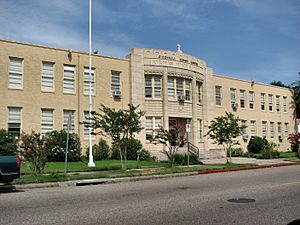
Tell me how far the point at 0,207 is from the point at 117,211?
10.1 ft

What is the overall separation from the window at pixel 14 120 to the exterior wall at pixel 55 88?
27 centimetres

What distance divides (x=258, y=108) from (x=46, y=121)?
2722cm

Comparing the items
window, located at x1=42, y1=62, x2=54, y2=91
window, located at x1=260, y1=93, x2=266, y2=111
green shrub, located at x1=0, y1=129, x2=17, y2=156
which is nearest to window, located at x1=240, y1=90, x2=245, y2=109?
window, located at x1=260, y1=93, x2=266, y2=111

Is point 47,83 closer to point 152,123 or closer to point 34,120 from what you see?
point 34,120

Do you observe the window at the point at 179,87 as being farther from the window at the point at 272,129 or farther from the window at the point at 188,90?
the window at the point at 272,129

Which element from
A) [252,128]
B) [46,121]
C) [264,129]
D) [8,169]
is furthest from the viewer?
[264,129]

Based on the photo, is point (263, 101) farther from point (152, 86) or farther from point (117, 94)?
point (117, 94)

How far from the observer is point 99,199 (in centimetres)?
1095

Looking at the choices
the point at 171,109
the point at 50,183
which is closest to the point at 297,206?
the point at 50,183

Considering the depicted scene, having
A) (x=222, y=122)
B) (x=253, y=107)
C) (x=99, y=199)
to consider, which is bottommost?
(x=99, y=199)

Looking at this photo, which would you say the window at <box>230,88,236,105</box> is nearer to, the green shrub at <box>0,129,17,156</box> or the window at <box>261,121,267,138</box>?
the window at <box>261,121,267,138</box>

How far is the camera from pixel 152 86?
33.1 m

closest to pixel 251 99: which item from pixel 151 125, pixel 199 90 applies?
pixel 199 90

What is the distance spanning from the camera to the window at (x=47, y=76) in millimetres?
28547
